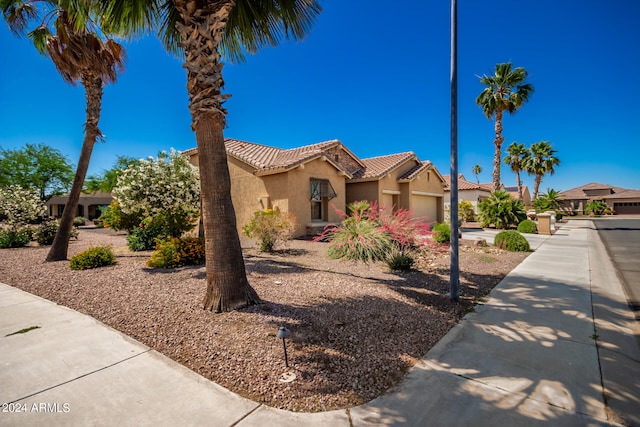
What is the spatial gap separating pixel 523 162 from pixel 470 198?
1500 cm

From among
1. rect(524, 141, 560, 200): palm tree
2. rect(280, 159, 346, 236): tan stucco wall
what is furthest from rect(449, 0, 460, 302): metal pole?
rect(524, 141, 560, 200): palm tree

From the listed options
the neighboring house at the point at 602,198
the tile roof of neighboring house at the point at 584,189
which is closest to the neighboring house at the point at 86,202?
the neighboring house at the point at 602,198

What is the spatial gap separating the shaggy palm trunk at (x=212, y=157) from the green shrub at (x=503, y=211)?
80.1 ft

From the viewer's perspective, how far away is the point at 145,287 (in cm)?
634

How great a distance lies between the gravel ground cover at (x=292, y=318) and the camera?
3.20 metres

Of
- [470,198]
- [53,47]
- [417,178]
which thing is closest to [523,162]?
[470,198]

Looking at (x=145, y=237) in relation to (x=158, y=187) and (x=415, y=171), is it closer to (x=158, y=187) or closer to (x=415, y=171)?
(x=158, y=187)

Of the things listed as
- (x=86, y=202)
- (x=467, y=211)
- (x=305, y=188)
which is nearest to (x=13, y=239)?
(x=305, y=188)

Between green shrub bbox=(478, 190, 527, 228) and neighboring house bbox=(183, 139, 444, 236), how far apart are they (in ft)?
23.1

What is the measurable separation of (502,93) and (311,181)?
63.0 feet

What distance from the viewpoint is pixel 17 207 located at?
46.7ft

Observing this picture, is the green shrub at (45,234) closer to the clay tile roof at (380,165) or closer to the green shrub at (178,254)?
the green shrub at (178,254)

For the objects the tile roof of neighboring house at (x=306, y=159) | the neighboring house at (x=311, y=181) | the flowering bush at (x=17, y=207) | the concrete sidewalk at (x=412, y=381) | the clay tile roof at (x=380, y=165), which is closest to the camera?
the concrete sidewalk at (x=412, y=381)

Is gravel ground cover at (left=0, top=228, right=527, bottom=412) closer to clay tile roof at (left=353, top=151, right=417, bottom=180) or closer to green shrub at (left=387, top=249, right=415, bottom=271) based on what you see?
green shrub at (left=387, top=249, right=415, bottom=271)
